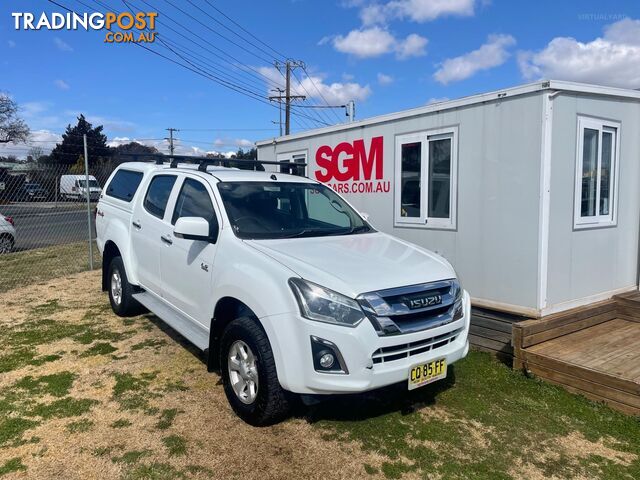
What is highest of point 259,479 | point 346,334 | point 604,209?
point 604,209

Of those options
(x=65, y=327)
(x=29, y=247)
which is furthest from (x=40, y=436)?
(x=29, y=247)

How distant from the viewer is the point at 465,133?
566 cm

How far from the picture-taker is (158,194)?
17.4 ft

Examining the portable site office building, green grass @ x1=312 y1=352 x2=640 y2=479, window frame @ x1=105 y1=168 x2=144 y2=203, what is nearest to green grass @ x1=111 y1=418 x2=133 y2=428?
green grass @ x1=312 y1=352 x2=640 y2=479

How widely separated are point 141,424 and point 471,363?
10.7ft

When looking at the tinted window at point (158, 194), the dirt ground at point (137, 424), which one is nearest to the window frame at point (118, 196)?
the tinted window at point (158, 194)

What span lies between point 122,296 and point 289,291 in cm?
372

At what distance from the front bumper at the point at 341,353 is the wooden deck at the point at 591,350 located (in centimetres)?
205

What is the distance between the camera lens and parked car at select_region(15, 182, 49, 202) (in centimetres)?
1241

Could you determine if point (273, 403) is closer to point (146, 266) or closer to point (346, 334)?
point (346, 334)

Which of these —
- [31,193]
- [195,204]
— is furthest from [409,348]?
[31,193]

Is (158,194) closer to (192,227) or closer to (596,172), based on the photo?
(192,227)

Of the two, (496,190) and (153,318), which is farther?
(153,318)

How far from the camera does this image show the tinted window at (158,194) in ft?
16.7
